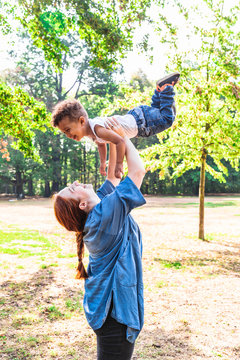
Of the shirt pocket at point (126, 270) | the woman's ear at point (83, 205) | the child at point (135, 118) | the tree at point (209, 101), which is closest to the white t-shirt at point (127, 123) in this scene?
the child at point (135, 118)

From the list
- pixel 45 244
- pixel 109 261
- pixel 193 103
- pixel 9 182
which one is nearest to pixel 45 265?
pixel 45 244

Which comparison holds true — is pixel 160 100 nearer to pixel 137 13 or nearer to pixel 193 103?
pixel 137 13

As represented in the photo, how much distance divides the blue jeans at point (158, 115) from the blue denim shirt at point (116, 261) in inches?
29.4

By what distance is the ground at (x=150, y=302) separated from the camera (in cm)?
396

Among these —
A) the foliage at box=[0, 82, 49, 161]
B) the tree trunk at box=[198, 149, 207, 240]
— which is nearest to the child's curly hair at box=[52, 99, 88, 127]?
the foliage at box=[0, 82, 49, 161]

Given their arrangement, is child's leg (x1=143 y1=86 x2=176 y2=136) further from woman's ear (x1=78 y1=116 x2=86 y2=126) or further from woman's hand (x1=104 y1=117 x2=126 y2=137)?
woman's ear (x1=78 y1=116 x2=86 y2=126)

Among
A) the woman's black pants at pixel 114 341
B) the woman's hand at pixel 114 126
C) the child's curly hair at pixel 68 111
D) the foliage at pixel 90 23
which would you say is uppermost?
the foliage at pixel 90 23

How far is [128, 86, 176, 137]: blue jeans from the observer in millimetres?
2316

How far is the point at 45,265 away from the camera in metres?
7.61

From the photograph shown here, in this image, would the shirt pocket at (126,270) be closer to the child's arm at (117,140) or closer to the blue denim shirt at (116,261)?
the blue denim shirt at (116,261)

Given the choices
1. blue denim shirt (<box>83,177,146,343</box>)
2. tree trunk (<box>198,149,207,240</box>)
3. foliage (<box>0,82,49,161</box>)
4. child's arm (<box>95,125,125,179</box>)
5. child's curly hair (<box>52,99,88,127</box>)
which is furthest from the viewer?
tree trunk (<box>198,149,207,240</box>)

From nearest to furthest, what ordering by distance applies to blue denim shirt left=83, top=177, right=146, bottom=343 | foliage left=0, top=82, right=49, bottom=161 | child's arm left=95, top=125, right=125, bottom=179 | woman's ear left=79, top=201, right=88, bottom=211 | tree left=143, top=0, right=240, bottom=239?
blue denim shirt left=83, top=177, right=146, bottom=343
woman's ear left=79, top=201, right=88, bottom=211
child's arm left=95, top=125, right=125, bottom=179
foliage left=0, top=82, right=49, bottom=161
tree left=143, top=0, right=240, bottom=239

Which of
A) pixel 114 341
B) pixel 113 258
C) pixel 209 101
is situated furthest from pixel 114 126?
pixel 209 101

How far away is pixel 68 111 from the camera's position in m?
2.31
